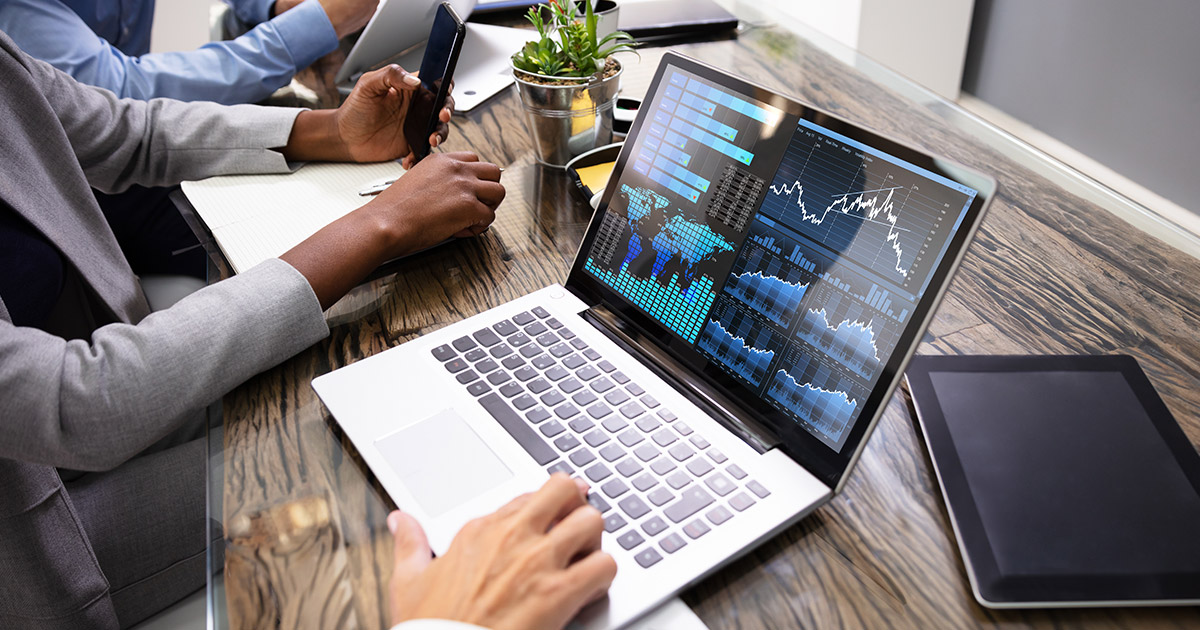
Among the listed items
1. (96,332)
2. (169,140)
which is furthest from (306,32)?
(96,332)

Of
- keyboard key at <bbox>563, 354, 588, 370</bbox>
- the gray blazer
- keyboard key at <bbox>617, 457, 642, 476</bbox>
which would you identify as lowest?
the gray blazer

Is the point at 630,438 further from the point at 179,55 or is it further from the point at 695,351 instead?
the point at 179,55

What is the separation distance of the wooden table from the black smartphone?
0.32ft

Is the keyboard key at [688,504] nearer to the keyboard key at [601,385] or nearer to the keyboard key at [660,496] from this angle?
the keyboard key at [660,496]

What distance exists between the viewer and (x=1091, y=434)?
610mm

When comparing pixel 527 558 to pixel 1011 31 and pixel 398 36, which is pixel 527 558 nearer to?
pixel 398 36

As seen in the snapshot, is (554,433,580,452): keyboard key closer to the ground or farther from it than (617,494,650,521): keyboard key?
closer to the ground

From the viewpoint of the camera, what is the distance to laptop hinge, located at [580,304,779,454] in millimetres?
632

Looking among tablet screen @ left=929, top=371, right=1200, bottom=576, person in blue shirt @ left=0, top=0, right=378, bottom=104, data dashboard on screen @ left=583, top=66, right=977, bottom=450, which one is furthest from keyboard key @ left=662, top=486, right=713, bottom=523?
person in blue shirt @ left=0, top=0, right=378, bottom=104

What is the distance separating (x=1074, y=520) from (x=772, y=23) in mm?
1213

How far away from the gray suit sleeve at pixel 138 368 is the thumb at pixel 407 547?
259mm

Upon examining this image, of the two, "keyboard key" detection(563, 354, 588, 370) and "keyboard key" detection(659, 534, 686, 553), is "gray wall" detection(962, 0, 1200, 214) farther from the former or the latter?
"keyboard key" detection(659, 534, 686, 553)

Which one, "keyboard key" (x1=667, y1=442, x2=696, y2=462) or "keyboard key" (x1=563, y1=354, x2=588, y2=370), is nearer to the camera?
"keyboard key" (x1=667, y1=442, x2=696, y2=462)

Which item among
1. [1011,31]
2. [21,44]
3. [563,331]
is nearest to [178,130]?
[21,44]
